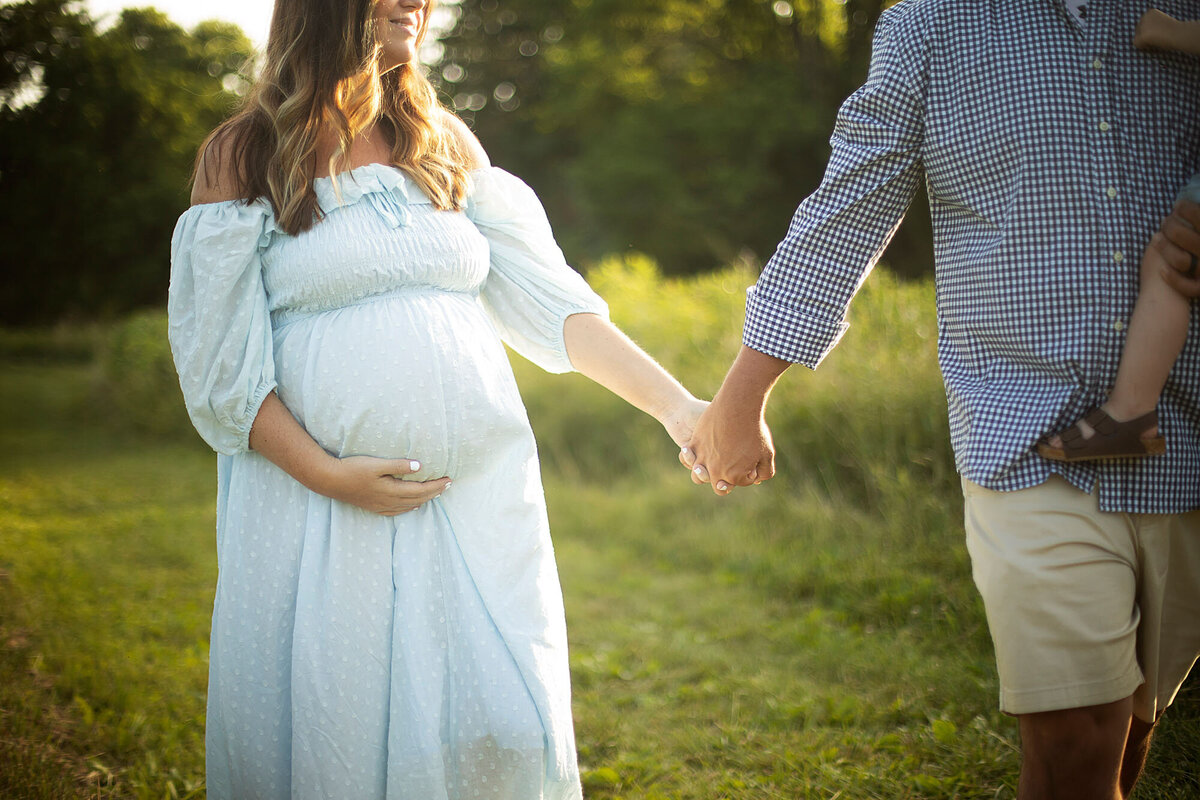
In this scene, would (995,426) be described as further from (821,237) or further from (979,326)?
(821,237)

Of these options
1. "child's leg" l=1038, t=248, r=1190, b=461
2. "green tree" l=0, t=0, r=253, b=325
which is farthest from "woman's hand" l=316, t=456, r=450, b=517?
"green tree" l=0, t=0, r=253, b=325

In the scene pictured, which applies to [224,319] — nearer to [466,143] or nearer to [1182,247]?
[466,143]

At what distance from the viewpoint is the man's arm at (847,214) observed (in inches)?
74.6

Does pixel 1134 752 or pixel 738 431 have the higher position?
pixel 738 431

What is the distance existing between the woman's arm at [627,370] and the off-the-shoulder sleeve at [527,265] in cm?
4

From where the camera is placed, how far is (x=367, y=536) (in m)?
2.12

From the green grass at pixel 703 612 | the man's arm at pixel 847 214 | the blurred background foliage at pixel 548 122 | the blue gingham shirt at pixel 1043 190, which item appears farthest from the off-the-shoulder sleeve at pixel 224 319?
the blurred background foliage at pixel 548 122

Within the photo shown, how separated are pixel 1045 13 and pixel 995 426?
84 cm

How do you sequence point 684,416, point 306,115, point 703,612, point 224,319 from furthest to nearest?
point 703,612
point 684,416
point 306,115
point 224,319

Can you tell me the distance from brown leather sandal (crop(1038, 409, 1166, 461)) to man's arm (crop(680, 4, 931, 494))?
55 cm

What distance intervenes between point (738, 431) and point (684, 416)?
→ 0.21m

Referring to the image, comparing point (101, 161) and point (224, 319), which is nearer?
point (224, 319)

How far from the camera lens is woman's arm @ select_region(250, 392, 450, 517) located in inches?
81.2

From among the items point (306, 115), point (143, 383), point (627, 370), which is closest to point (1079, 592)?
point (627, 370)
